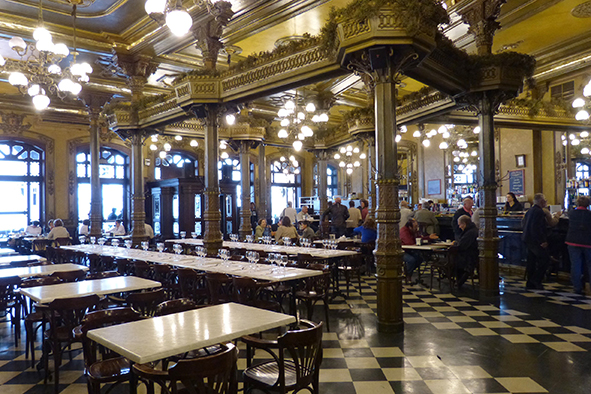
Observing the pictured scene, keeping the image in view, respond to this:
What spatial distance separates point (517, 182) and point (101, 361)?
14206 mm

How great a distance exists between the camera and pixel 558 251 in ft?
27.6

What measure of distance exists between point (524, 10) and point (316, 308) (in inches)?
292

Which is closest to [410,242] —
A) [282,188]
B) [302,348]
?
[302,348]

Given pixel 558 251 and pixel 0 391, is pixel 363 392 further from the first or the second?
pixel 558 251

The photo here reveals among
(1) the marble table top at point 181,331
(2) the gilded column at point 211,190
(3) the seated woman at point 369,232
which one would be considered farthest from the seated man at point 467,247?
(1) the marble table top at point 181,331

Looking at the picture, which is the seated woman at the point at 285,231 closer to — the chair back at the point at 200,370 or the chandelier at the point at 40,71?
the chandelier at the point at 40,71

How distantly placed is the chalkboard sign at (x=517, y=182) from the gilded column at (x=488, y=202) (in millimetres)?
7962

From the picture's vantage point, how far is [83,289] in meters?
4.69

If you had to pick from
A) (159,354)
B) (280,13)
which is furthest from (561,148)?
(159,354)

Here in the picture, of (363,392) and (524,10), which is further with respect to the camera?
(524,10)

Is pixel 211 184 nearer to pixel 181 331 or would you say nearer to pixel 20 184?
pixel 181 331

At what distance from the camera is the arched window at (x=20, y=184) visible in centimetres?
1545

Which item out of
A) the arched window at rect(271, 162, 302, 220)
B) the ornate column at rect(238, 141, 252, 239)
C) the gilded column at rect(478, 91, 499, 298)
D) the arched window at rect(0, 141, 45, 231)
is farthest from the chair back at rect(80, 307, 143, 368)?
the arched window at rect(271, 162, 302, 220)

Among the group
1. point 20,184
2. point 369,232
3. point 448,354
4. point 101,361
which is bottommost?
point 448,354
